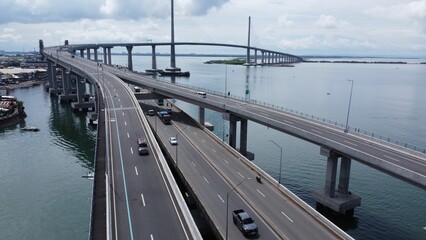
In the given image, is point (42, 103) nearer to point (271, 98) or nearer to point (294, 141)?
point (271, 98)

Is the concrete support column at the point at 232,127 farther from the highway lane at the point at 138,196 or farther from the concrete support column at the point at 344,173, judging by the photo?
the concrete support column at the point at 344,173

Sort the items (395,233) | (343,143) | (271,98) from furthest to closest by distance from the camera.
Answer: (271,98) < (343,143) < (395,233)

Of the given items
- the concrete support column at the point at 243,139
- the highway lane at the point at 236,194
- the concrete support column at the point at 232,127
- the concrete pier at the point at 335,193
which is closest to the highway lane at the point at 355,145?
the concrete pier at the point at 335,193

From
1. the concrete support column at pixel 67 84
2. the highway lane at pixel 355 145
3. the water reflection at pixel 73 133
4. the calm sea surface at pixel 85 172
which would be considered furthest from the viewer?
the concrete support column at pixel 67 84

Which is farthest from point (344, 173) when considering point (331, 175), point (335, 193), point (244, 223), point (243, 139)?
point (243, 139)

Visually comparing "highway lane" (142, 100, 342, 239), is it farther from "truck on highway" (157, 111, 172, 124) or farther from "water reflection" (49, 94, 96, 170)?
"water reflection" (49, 94, 96, 170)

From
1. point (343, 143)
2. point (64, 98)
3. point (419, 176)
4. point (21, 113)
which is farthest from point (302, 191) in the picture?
point (64, 98)

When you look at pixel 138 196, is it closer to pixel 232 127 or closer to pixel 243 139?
pixel 243 139
